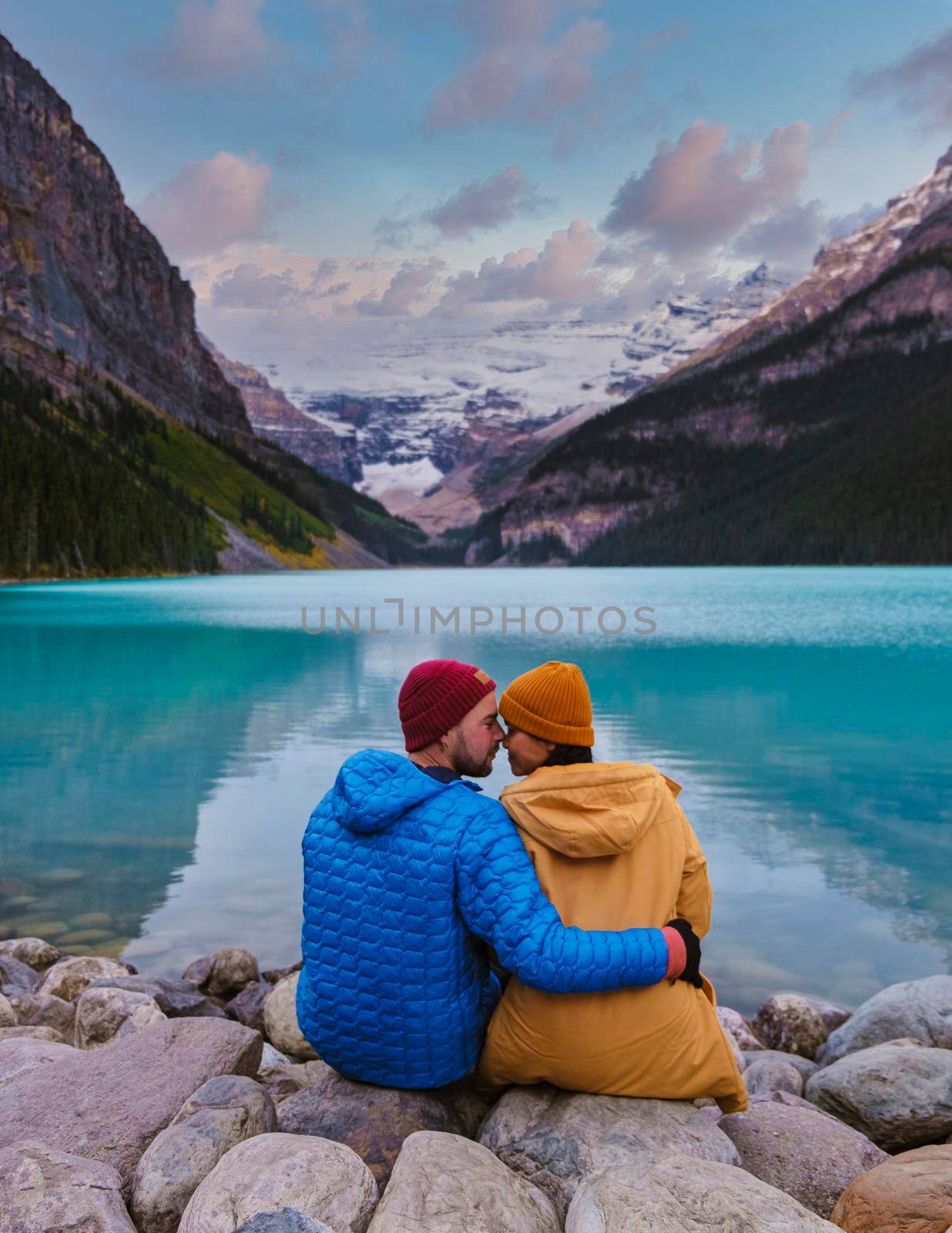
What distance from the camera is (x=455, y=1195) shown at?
3.32m

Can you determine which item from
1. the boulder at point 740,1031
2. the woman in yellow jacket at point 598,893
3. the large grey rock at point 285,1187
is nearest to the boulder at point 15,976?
the large grey rock at point 285,1187

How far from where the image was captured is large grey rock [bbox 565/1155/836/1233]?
306 centimetres

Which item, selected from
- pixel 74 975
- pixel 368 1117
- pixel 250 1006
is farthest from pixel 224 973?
pixel 368 1117

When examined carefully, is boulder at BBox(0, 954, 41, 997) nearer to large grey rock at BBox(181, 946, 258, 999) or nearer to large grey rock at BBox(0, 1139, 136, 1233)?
large grey rock at BBox(181, 946, 258, 999)

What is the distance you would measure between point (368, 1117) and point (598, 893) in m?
1.44

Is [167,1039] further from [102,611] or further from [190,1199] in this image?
[102,611]

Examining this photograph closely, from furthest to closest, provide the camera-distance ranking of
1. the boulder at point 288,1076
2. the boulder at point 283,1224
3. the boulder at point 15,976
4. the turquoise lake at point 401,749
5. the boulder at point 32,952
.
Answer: the turquoise lake at point 401,749 < the boulder at point 32,952 < the boulder at point 15,976 < the boulder at point 288,1076 < the boulder at point 283,1224

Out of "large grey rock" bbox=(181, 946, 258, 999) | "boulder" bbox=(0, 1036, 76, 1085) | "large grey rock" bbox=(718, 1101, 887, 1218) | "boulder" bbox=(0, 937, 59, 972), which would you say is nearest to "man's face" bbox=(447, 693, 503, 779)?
"large grey rock" bbox=(718, 1101, 887, 1218)

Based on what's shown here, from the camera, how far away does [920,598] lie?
3120 inches

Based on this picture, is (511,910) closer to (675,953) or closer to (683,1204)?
(675,953)

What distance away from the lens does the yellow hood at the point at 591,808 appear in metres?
3.67

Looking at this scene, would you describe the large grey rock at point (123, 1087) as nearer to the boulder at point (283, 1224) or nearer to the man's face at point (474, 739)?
the boulder at point (283, 1224)

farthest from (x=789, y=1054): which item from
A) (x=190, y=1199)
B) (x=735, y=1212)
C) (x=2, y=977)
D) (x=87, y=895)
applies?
(x=87, y=895)

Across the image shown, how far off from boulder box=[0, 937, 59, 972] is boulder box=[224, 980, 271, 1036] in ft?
7.28
